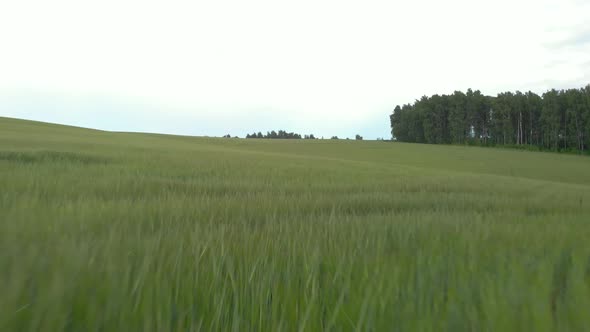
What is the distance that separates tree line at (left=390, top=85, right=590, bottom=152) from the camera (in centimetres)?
5803

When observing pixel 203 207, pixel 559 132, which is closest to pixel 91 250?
pixel 203 207

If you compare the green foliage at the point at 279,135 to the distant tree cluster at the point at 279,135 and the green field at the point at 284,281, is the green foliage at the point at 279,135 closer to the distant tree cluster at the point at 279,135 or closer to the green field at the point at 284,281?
the distant tree cluster at the point at 279,135

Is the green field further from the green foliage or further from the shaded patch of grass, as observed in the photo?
the green foliage

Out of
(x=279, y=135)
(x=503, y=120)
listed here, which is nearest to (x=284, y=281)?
(x=503, y=120)

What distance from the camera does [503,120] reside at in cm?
6669

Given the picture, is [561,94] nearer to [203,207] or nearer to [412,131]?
[412,131]

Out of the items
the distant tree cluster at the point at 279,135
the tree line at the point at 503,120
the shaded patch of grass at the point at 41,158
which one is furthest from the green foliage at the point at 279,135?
the shaded patch of grass at the point at 41,158

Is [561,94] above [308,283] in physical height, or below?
above

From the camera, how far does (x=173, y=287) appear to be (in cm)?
77

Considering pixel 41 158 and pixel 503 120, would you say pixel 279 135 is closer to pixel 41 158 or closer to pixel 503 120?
pixel 503 120

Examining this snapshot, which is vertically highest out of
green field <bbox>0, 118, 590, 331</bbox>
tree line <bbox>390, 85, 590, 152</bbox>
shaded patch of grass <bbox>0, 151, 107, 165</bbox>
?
tree line <bbox>390, 85, 590, 152</bbox>

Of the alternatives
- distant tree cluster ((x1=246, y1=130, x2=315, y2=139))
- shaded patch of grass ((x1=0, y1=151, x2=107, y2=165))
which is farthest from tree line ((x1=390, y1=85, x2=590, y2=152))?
shaded patch of grass ((x1=0, y1=151, x2=107, y2=165))

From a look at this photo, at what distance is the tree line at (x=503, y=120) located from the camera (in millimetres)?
58031

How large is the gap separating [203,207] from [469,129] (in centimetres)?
7990
